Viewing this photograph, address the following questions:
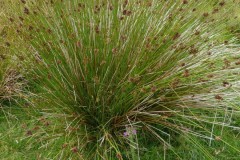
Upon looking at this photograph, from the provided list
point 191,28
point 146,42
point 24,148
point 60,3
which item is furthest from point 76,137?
point 191,28

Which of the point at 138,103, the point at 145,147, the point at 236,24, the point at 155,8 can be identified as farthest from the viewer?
the point at 236,24

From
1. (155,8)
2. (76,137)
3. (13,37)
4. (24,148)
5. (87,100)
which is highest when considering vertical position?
(155,8)

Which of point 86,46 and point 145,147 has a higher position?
point 86,46

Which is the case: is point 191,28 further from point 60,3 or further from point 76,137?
point 76,137

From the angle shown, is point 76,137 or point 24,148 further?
point 24,148

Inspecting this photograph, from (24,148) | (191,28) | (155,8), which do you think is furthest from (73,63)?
(191,28)

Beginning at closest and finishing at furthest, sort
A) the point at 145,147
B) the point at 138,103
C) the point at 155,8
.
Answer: the point at 138,103 → the point at 145,147 → the point at 155,8

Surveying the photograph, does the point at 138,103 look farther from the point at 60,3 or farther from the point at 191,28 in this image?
the point at 60,3
